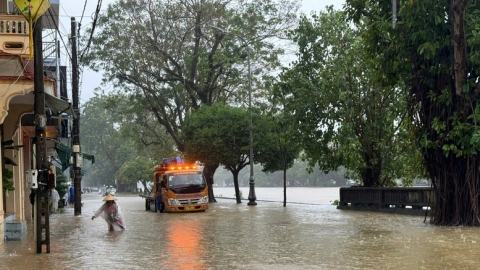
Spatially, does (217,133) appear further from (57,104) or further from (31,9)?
(31,9)

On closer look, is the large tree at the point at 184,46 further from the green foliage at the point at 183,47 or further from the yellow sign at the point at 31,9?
the yellow sign at the point at 31,9

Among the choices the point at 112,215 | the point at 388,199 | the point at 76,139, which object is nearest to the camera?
the point at 112,215

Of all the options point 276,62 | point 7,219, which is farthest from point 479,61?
point 276,62

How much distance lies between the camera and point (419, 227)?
22.0m

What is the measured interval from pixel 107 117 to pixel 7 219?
98.2 m

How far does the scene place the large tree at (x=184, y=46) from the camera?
46.1 meters

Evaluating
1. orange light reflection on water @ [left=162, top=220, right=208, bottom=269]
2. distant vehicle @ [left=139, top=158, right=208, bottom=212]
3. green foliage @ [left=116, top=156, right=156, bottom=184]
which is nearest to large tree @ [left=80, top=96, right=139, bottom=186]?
green foliage @ [left=116, top=156, right=156, bottom=184]

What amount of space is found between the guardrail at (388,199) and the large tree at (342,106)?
2.92ft

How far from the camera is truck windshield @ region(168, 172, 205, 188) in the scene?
35.5 meters

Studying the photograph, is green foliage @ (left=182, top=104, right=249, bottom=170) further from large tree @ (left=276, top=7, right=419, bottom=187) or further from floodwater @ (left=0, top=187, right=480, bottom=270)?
floodwater @ (left=0, top=187, right=480, bottom=270)

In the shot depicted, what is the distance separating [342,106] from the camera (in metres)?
33.7

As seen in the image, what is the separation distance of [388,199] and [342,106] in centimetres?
478

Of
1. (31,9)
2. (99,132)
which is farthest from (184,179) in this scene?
(99,132)

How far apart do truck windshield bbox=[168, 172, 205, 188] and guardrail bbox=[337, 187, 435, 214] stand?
23.9 ft
